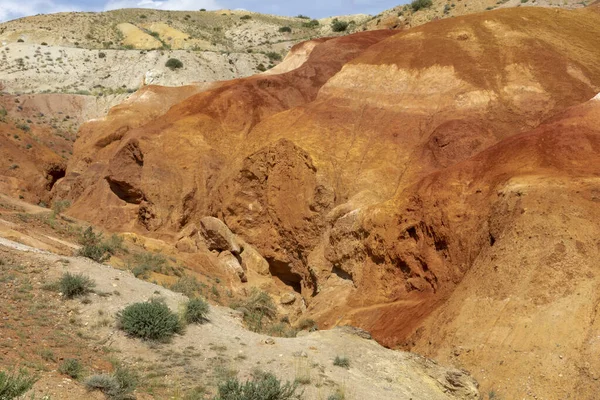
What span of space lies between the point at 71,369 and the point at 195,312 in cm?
379

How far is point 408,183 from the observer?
21.8 meters

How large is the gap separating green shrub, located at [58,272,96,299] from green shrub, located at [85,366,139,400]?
10.3ft

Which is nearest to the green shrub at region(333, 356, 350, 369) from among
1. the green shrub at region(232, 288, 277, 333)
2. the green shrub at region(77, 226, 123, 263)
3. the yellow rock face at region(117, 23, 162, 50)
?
the green shrub at region(232, 288, 277, 333)

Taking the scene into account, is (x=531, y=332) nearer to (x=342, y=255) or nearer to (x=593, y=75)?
(x=342, y=255)

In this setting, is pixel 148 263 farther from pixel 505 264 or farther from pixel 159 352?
pixel 505 264

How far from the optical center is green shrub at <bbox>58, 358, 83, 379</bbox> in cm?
854

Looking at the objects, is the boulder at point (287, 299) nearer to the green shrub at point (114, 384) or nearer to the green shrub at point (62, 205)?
the green shrub at point (114, 384)

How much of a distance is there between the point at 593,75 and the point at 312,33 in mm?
64898

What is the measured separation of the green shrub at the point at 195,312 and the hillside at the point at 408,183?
533 centimetres

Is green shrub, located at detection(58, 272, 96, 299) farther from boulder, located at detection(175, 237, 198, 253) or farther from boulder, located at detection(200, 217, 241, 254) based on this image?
boulder, located at detection(175, 237, 198, 253)

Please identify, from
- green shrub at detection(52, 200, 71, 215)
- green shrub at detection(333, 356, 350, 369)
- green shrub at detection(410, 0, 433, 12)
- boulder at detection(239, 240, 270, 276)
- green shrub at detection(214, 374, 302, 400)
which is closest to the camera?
green shrub at detection(214, 374, 302, 400)

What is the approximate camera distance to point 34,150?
3950cm

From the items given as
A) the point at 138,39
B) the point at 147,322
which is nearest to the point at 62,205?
the point at 147,322

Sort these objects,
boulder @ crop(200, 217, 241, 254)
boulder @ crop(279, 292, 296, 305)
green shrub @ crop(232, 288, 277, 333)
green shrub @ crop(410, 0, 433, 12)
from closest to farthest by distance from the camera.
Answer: green shrub @ crop(232, 288, 277, 333)
boulder @ crop(279, 292, 296, 305)
boulder @ crop(200, 217, 241, 254)
green shrub @ crop(410, 0, 433, 12)
